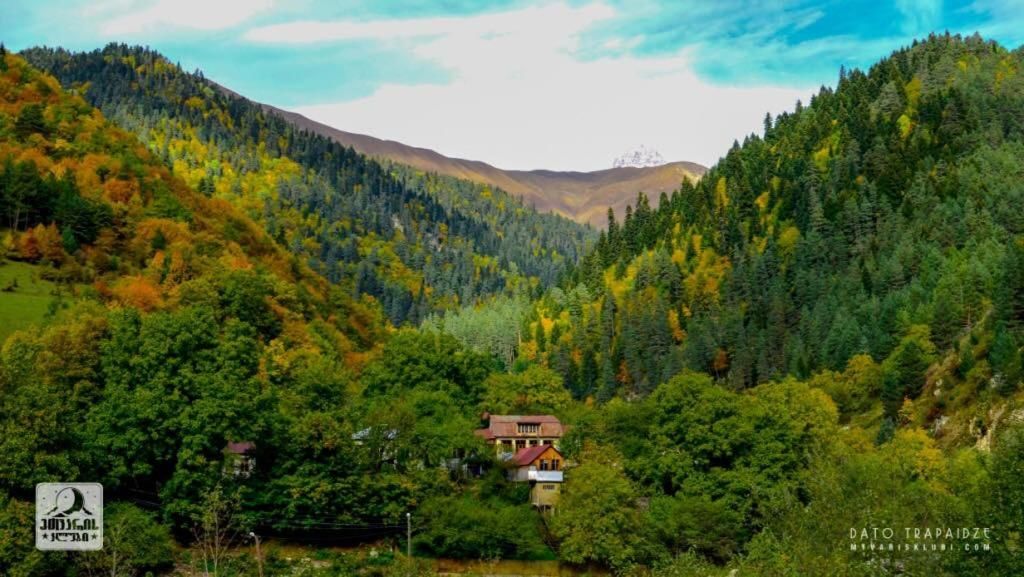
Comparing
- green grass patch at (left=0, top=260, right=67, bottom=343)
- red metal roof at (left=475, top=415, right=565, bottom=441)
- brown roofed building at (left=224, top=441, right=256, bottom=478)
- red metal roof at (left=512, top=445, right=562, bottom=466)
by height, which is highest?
green grass patch at (left=0, top=260, right=67, bottom=343)

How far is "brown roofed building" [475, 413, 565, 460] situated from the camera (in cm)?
10688

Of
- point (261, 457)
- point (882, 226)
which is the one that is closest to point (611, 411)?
point (261, 457)

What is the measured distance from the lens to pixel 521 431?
109375 millimetres

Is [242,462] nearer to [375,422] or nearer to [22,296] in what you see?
[375,422]

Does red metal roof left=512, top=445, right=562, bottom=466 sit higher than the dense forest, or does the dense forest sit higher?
the dense forest

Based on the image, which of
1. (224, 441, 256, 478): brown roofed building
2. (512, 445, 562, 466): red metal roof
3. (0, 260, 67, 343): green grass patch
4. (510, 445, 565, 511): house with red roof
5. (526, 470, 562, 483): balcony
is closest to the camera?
(224, 441, 256, 478): brown roofed building

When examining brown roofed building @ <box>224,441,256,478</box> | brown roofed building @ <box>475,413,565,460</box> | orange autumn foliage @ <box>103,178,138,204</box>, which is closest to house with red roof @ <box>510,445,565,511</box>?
brown roofed building @ <box>475,413,565,460</box>

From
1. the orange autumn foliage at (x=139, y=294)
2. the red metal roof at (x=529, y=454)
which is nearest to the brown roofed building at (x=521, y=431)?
the red metal roof at (x=529, y=454)

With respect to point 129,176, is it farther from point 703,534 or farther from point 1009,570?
point 1009,570

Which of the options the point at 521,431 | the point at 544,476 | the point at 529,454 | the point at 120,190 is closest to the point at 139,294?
the point at 120,190

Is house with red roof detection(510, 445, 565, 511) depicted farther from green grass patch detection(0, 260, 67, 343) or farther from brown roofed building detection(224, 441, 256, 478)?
green grass patch detection(0, 260, 67, 343)

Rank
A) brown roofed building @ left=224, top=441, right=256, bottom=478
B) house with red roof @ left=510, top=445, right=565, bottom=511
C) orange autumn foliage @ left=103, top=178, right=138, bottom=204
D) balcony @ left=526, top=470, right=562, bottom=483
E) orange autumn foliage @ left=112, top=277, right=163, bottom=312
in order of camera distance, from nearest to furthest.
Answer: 1. brown roofed building @ left=224, top=441, right=256, bottom=478
2. house with red roof @ left=510, top=445, right=565, bottom=511
3. balcony @ left=526, top=470, right=562, bottom=483
4. orange autumn foliage @ left=112, top=277, right=163, bottom=312
5. orange autumn foliage @ left=103, top=178, right=138, bottom=204

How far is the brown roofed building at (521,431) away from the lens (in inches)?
4208

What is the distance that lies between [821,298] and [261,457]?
12544cm
